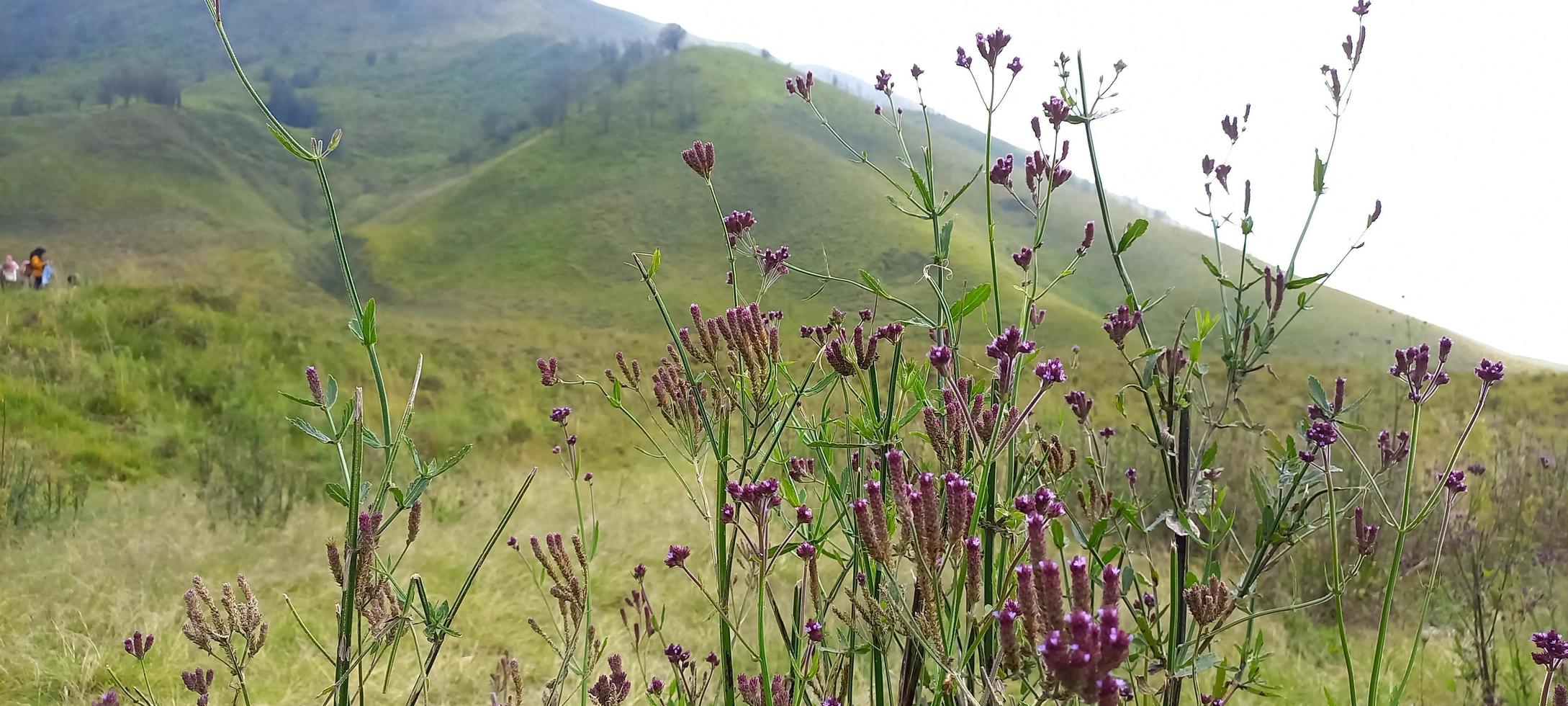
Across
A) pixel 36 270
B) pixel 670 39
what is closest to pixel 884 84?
pixel 36 270

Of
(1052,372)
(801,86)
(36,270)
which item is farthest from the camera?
(36,270)

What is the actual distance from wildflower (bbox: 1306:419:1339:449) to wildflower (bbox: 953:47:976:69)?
1071mm

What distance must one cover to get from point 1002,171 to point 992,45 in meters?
0.26

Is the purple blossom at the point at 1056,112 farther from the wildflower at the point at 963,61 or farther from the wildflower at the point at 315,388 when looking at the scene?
the wildflower at the point at 315,388

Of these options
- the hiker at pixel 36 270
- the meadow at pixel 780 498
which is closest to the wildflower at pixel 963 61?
the meadow at pixel 780 498

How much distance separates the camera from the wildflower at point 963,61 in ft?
6.10

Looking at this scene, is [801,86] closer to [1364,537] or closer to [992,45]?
[992,45]

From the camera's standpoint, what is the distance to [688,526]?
6.46 metres

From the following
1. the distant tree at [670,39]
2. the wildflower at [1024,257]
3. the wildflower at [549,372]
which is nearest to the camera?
the wildflower at [1024,257]

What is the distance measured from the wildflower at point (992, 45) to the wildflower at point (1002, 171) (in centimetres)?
20

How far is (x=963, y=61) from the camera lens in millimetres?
1872

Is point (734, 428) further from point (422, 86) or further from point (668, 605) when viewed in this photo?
point (422, 86)

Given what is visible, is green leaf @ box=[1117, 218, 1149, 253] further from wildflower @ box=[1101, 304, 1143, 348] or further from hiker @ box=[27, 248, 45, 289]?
hiker @ box=[27, 248, 45, 289]

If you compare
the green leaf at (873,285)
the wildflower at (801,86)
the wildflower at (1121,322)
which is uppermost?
the wildflower at (801,86)
